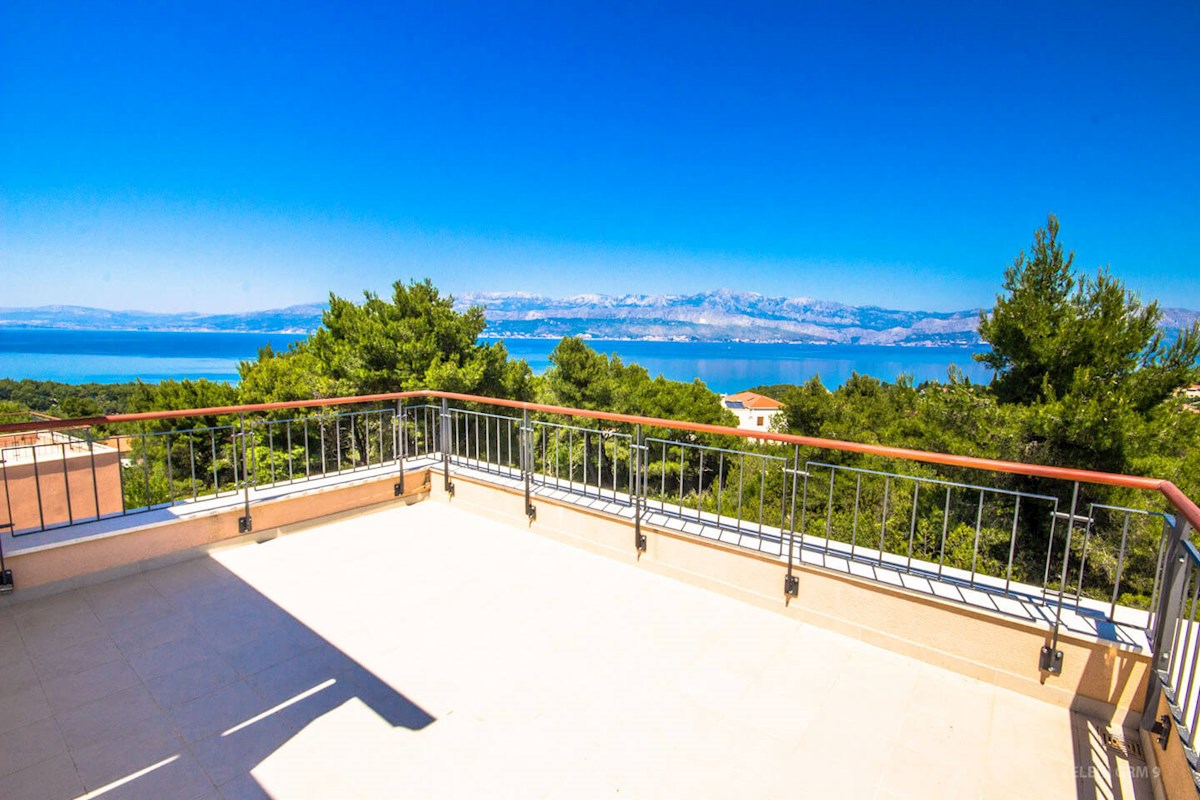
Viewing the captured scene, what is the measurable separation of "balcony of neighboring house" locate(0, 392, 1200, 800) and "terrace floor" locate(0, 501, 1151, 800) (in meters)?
0.01

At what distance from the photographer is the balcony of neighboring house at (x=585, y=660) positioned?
1804mm

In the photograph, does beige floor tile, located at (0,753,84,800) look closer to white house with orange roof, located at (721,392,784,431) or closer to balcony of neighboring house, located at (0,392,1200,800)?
balcony of neighboring house, located at (0,392,1200,800)

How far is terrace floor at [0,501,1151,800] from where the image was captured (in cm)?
177

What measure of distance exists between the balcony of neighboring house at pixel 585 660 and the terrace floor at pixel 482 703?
0.5 inches

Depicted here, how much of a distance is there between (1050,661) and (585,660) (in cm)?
207

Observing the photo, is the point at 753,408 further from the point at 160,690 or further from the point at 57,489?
the point at 160,690

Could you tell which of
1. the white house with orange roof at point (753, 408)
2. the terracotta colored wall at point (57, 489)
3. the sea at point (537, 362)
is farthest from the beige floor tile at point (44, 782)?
the white house with orange roof at point (753, 408)

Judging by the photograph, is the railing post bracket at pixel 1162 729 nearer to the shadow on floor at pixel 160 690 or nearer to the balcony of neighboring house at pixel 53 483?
the shadow on floor at pixel 160 690

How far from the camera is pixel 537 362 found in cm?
10012

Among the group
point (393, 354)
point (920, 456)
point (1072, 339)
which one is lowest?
point (393, 354)

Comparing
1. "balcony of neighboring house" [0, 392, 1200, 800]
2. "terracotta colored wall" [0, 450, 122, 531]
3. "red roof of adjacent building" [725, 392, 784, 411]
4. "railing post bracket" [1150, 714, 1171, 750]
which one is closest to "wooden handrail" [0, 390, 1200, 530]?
"balcony of neighboring house" [0, 392, 1200, 800]

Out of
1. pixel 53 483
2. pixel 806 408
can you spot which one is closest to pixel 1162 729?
pixel 53 483

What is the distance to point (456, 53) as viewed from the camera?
54.2ft

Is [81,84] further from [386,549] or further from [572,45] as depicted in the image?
[386,549]
